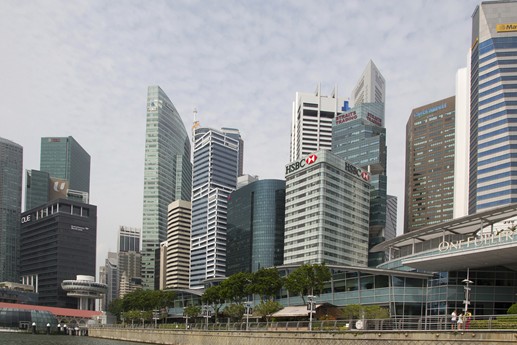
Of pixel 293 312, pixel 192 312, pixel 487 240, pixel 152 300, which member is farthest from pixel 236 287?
Answer: pixel 487 240

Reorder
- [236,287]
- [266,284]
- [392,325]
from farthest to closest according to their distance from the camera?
[236,287] → [266,284] → [392,325]

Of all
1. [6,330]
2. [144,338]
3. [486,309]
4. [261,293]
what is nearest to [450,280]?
[486,309]

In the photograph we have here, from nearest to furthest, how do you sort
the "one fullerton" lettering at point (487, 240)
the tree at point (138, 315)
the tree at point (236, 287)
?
the "one fullerton" lettering at point (487, 240) → the tree at point (236, 287) → the tree at point (138, 315)

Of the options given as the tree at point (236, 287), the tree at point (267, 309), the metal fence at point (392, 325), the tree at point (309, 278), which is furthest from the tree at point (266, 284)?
the tree at point (309, 278)

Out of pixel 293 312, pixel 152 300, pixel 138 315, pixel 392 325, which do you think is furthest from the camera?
pixel 138 315

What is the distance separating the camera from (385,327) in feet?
202

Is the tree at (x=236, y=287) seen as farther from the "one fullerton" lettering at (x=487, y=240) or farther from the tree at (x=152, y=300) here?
the "one fullerton" lettering at (x=487, y=240)

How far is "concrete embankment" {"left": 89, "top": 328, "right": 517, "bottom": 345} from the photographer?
4788 centimetres

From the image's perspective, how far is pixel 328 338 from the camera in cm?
6662

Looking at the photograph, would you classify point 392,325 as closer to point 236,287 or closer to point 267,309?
point 267,309

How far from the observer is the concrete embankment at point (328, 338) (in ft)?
157

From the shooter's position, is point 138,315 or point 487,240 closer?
point 487,240

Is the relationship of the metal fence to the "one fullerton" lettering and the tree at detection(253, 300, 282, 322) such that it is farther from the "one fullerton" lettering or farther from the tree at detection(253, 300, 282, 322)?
the "one fullerton" lettering

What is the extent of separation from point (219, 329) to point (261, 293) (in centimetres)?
952
